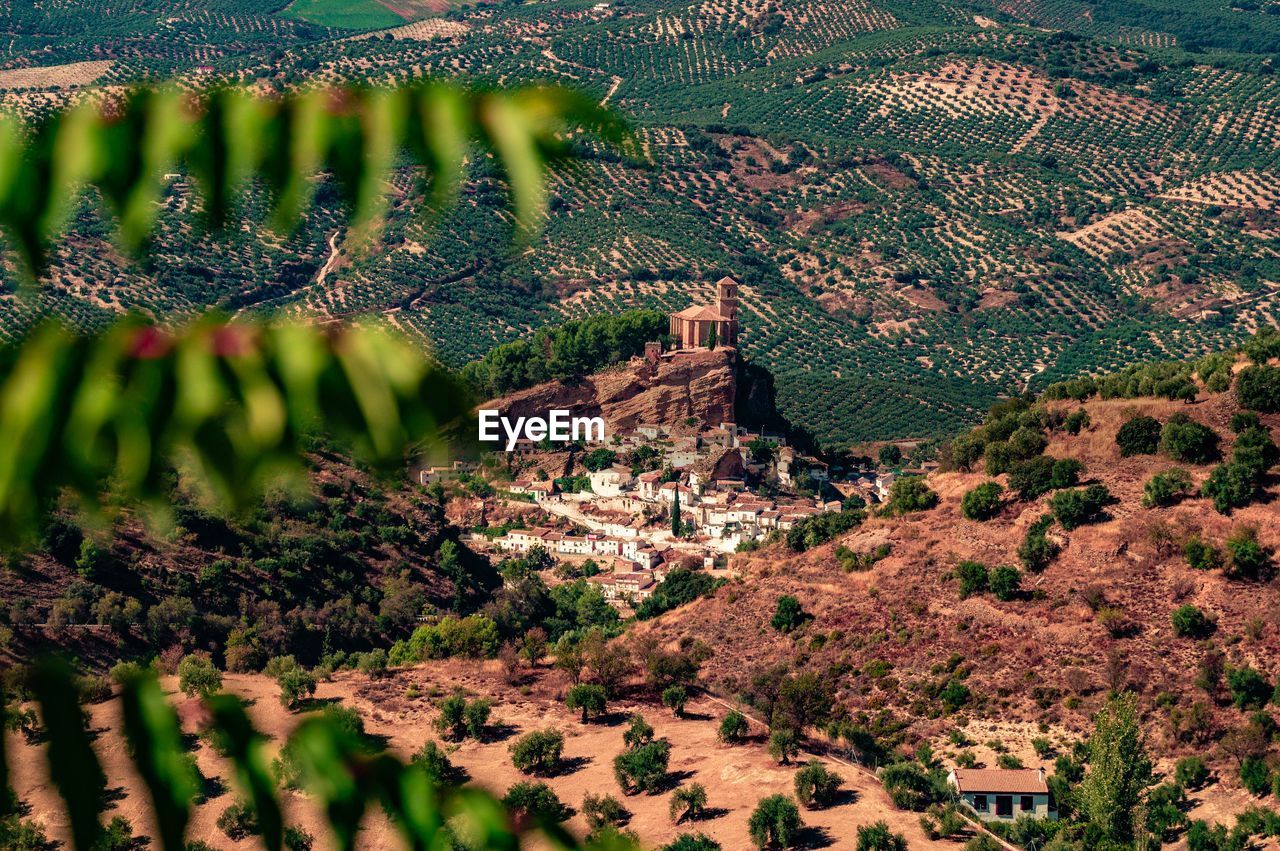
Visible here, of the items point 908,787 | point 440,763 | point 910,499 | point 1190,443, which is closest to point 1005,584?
point 1190,443

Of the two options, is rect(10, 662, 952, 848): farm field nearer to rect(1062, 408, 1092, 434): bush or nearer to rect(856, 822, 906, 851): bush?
rect(856, 822, 906, 851): bush

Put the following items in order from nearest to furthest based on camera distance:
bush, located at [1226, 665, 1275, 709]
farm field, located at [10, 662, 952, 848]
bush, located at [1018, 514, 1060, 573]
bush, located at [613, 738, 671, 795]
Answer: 1. farm field, located at [10, 662, 952, 848]
2. bush, located at [613, 738, 671, 795]
3. bush, located at [1226, 665, 1275, 709]
4. bush, located at [1018, 514, 1060, 573]

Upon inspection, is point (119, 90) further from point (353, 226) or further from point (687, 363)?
point (687, 363)

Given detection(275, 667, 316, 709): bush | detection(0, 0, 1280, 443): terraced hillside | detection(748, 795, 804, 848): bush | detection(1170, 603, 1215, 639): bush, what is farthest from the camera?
detection(0, 0, 1280, 443): terraced hillside

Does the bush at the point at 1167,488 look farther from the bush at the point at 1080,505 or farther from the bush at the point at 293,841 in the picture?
the bush at the point at 293,841

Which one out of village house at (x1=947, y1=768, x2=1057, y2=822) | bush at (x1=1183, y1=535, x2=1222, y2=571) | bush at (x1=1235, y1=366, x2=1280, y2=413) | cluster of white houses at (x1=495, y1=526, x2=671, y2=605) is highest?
bush at (x1=1235, y1=366, x2=1280, y2=413)

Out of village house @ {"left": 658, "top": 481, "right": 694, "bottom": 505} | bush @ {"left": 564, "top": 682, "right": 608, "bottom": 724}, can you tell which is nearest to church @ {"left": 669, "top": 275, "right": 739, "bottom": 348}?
village house @ {"left": 658, "top": 481, "right": 694, "bottom": 505}
